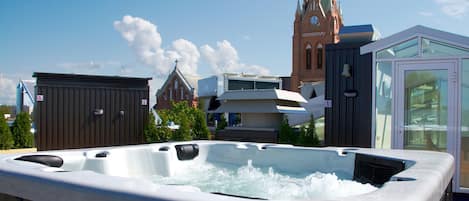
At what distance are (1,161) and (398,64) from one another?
4.08 metres

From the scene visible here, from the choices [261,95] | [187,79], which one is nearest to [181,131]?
[261,95]

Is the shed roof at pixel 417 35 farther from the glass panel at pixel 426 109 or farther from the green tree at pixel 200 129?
the green tree at pixel 200 129

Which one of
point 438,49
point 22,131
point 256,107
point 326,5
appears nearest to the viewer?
point 438,49

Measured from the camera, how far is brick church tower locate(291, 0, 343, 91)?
32.8 m

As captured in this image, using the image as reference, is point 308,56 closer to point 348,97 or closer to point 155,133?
point 155,133

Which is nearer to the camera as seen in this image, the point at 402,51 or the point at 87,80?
the point at 402,51

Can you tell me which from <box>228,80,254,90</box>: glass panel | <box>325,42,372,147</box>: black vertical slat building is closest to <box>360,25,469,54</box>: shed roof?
<box>325,42,372,147</box>: black vertical slat building

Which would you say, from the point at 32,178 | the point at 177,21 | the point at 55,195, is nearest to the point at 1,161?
the point at 32,178

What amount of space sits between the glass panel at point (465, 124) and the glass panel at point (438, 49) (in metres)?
0.13

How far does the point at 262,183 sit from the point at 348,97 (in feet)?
7.11

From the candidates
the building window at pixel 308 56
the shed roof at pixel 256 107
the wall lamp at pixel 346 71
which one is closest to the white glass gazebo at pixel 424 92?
the wall lamp at pixel 346 71

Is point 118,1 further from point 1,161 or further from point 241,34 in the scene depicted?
point 241,34

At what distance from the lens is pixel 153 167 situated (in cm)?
417

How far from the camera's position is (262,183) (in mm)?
3674
